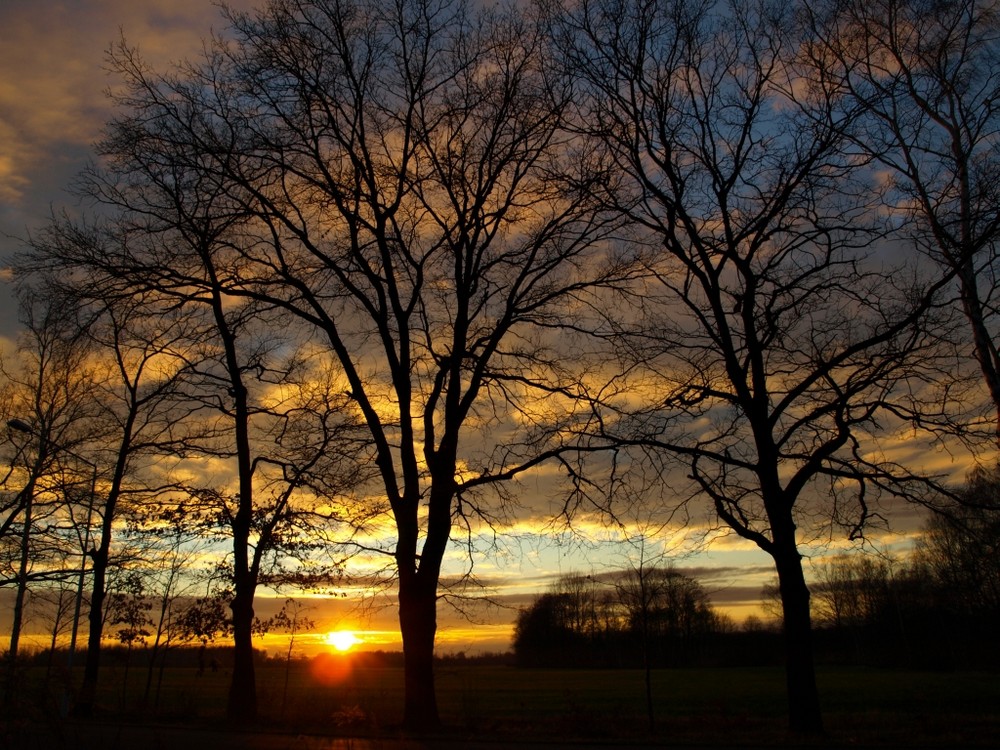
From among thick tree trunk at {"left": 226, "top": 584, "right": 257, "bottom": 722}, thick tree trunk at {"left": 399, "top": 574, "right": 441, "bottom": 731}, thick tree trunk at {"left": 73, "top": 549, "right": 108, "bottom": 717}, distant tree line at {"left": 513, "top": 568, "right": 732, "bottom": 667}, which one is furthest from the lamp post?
distant tree line at {"left": 513, "top": 568, "right": 732, "bottom": 667}

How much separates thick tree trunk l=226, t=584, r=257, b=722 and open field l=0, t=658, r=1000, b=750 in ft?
1.67

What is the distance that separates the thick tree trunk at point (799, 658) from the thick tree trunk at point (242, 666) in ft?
40.1

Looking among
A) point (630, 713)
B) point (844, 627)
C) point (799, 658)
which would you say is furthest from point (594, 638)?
point (799, 658)

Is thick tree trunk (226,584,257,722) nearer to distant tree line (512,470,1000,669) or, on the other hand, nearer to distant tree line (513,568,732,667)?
distant tree line (512,470,1000,669)

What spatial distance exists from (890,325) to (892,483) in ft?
9.35

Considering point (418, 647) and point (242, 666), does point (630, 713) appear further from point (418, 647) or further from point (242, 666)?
point (418, 647)

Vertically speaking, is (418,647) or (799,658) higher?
(418,647)

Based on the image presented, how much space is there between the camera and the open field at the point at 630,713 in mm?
13734

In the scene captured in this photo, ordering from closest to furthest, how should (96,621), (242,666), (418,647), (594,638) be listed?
(418,647) < (242,666) < (96,621) < (594,638)

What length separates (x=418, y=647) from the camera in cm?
1457

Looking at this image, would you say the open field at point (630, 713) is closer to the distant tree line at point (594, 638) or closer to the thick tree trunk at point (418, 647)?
the thick tree trunk at point (418, 647)

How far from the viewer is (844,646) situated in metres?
80.8

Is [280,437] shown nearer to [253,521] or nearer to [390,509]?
[253,521]

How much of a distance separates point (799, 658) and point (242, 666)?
12.9 m
